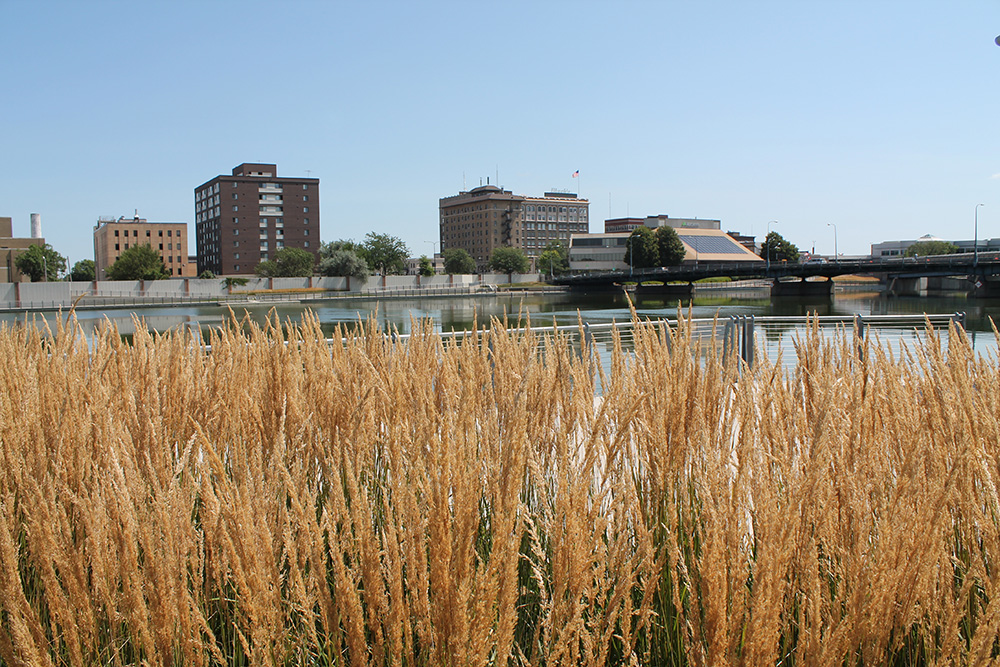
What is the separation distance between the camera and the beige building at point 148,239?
103438 millimetres

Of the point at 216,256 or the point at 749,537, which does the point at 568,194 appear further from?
the point at 749,537

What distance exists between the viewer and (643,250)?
89062 millimetres

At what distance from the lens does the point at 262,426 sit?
1898 millimetres

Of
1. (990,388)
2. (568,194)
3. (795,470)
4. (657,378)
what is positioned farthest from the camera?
(568,194)

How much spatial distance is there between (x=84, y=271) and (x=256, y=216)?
91.6 ft

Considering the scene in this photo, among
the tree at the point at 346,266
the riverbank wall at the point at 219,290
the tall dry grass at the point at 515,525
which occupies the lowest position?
the tall dry grass at the point at 515,525

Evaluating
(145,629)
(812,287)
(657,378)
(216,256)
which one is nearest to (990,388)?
(657,378)

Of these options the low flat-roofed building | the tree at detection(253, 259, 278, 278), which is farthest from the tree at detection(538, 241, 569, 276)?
the tree at detection(253, 259, 278, 278)

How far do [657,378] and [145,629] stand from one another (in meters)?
1.28

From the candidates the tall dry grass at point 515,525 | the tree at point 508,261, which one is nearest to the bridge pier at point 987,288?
the tall dry grass at point 515,525

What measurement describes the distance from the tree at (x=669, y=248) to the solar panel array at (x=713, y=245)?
14441 millimetres

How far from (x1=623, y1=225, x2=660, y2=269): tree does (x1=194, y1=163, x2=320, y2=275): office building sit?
158 feet

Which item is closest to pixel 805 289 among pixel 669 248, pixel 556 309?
pixel 556 309

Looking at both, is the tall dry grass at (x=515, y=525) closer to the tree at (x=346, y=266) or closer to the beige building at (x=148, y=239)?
the tree at (x=346, y=266)
